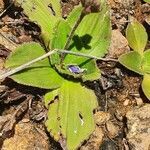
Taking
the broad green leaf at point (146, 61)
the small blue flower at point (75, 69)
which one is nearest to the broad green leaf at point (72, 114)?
the small blue flower at point (75, 69)

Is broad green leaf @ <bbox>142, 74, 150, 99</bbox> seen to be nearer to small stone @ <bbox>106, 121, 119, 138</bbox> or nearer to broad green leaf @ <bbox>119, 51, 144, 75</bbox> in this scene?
broad green leaf @ <bbox>119, 51, 144, 75</bbox>

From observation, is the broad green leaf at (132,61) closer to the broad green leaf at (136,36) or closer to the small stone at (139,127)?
the broad green leaf at (136,36)

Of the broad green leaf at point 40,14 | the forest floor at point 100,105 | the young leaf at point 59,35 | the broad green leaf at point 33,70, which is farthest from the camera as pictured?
the broad green leaf at point 40,14

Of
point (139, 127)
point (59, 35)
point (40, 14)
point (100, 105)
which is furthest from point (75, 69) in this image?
point (139, 127)

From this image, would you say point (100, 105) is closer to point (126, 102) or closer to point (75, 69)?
point (126, 102)

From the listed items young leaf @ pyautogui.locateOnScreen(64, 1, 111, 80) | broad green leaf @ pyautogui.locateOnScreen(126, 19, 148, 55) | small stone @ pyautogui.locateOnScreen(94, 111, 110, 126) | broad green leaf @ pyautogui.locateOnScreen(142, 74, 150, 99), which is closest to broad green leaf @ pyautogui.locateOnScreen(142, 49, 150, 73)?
broad green leaf @ pyautogui.locateOnScreen(126, 19, 148, 55)
